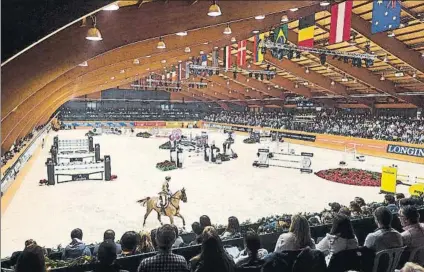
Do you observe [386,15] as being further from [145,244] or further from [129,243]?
[129,243]

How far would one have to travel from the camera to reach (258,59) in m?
15.7

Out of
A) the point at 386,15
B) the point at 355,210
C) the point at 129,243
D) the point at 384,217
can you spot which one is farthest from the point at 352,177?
the point at 129,243

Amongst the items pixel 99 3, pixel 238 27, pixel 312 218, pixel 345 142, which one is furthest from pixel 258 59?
pixel 345 142

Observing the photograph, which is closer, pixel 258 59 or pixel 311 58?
pixel 258 59

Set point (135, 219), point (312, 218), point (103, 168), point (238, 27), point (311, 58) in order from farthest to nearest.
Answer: point (311, 58) → point (103, 168) → point (238, 27) → point (135, 219) → point (312, 218)

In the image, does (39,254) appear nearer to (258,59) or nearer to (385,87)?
(258,59)

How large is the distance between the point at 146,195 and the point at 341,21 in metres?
8.01

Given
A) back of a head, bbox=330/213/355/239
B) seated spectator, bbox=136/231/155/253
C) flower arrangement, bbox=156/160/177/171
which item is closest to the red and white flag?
back of a head, bbox=330/213/355/239

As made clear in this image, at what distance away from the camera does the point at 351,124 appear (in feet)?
102

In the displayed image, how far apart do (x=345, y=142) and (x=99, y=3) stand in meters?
24.9

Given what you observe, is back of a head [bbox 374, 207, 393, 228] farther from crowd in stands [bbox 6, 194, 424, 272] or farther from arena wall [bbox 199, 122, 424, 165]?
arena wall [bbox 199, 122, 424, 165]

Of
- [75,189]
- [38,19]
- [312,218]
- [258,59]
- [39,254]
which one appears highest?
[258,59]

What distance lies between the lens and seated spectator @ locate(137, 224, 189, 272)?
10.1 feet

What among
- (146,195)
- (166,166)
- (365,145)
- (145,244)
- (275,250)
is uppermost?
(275,250)
